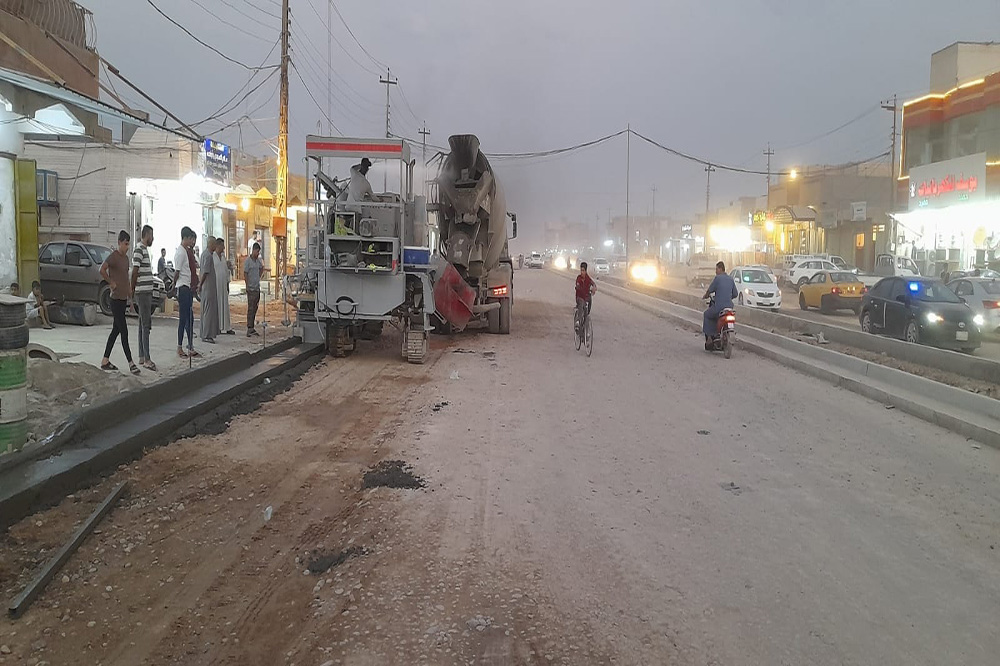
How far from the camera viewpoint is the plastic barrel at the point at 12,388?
6.04 meters

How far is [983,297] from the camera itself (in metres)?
18.6

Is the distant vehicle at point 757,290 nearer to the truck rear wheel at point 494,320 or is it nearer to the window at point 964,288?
the window at point 964,288

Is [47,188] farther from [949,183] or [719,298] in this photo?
[949,183]

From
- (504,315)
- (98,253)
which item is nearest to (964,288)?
(504,315)

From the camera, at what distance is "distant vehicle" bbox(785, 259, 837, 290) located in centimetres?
3862

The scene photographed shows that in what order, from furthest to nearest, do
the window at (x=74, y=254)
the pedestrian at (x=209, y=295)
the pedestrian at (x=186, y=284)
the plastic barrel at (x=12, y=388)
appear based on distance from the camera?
1. the window at (x=74, y=254)
2. the pedestrian at (x=209, y=295)
3. the pedestrian at (x=186, y=284)
4. the plastic barrel at (x=12, y=388)

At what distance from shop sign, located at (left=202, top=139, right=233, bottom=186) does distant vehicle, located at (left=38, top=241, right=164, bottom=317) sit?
25.2 feet

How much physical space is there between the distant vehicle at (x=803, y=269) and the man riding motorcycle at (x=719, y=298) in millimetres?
25371

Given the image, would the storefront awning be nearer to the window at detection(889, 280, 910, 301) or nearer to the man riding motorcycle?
the man riding motorcycle

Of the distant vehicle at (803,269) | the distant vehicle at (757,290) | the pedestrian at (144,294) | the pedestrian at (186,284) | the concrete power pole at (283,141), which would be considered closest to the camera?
the pedestrian at (144,294)

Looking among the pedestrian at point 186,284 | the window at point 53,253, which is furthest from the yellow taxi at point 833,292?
the window at point 53,253

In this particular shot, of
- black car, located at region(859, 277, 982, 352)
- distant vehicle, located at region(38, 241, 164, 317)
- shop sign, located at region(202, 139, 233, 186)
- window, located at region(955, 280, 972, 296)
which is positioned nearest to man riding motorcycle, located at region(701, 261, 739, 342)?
black car, located at region(859, 277, 982, 352)

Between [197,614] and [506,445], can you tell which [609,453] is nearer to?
[506,445]

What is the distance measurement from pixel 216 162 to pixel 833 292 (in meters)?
22.0
